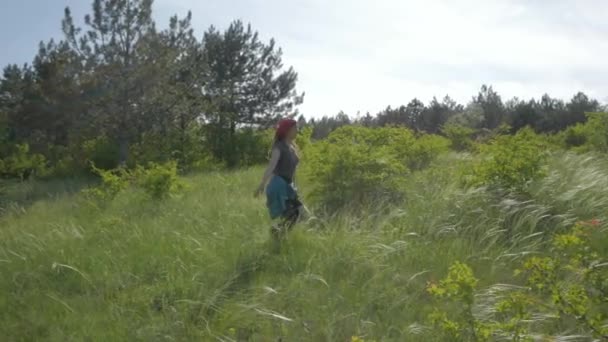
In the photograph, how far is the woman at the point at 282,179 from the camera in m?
5.31

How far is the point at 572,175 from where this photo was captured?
20.3 ft

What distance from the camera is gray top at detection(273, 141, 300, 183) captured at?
17.8 feet

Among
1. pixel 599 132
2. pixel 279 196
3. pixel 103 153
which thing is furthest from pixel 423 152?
pixel 103 153

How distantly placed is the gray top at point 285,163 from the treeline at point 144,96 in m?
13.5

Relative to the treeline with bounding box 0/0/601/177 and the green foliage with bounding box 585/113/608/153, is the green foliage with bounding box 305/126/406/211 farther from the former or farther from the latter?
the treeline with bounding box 0/0/601/177

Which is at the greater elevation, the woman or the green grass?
the woman

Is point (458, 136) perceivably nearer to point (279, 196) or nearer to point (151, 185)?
point (151, 185)

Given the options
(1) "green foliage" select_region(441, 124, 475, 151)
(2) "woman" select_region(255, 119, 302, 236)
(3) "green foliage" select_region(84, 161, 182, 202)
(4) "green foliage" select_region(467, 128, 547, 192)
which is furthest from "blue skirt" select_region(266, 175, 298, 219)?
(1) "green foliage" select_region(441, 124, 475, 151)

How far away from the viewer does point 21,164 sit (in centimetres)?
1845

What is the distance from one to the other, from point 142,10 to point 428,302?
17168mm

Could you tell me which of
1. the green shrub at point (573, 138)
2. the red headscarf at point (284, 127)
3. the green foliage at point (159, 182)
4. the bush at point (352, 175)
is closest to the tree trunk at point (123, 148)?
the green foliage at point (159, 182)

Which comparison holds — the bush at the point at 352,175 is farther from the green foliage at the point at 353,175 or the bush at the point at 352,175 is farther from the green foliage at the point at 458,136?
the green foliage at the point at 458,136

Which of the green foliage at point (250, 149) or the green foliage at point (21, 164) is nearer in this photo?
the green foliage at point (21, 164)

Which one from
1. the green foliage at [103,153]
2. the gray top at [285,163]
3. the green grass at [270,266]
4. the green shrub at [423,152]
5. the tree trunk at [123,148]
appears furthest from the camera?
the green foliage at [103,153]
